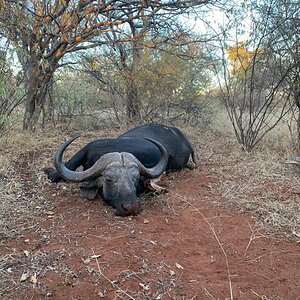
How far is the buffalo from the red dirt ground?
0.61 feet

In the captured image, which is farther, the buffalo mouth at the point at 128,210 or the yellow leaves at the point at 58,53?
the yellow leaves at the point at 58,53

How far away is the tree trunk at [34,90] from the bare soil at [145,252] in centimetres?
410

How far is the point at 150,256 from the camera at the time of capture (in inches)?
131

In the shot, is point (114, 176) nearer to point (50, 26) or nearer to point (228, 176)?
→ point (228, 176)

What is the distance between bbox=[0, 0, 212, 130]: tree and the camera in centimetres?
580

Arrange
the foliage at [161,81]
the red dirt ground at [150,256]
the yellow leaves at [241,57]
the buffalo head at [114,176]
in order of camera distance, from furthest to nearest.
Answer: the foliage at [161,81], the yellow leaves at [241,57], the buffalo head at [114,176], the red dirt ground at [150,256]

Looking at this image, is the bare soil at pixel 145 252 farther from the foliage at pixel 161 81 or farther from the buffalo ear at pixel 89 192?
the foliage at pixel 161 81

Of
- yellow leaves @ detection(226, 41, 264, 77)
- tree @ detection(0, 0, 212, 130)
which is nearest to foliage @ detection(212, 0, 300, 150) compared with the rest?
yellow leaves @ detection(226, 41, 264, 77)

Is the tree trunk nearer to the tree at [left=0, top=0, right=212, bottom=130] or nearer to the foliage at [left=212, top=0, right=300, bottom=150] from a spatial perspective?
the tree at [left=0, top=0, right=212, bottom=130]

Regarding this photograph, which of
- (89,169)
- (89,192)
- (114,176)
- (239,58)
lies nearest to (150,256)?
(114,176)

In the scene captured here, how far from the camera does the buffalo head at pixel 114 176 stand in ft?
14.7

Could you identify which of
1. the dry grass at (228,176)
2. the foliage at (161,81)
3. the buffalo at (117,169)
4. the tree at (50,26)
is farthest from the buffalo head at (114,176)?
the foliage at (161,81)

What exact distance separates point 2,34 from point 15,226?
3.45 meters

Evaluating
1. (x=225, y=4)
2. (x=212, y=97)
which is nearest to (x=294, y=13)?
(x=225, y=4)
